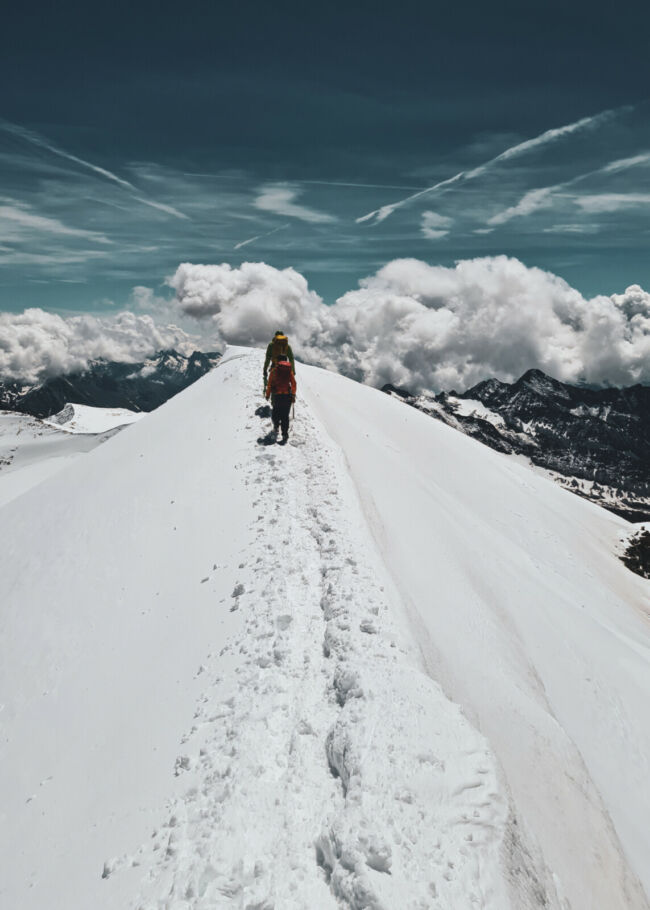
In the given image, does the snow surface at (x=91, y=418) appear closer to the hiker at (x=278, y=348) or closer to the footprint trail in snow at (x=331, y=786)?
the hiker at (x=278, y=348)

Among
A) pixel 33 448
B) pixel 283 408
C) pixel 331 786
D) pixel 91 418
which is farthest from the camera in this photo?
pixel 91 418

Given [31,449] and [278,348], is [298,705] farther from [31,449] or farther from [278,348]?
[31,449]

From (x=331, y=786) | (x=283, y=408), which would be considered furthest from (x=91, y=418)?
(x=331, y=786)

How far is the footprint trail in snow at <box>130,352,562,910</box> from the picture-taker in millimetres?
4703

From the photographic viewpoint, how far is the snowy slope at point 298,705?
16.8 ft

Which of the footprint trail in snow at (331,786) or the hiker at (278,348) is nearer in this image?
the footprint trail in snow at (331,786)

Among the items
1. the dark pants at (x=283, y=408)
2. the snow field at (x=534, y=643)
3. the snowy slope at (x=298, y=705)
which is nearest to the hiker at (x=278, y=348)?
the dark pants at (x=283, y=408)

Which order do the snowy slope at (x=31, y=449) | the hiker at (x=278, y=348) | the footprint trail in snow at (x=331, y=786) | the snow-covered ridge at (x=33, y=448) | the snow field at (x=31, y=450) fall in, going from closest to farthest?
the footprint trail in snow at (x=331, y=786)
the hiker at (x=278, y=348)
the snow field at (x=31, y=450)
the snowy slope at (x=31, y=449)
the snow-covered ridge at (x=33, y=448)

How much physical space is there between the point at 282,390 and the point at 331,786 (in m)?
13.1

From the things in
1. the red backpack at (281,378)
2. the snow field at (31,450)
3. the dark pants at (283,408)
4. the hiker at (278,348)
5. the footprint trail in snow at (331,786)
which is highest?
the hiker at (278,348)

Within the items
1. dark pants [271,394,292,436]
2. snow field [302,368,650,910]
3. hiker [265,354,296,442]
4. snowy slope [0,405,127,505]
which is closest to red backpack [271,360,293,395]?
hiker [265,354,296,442]

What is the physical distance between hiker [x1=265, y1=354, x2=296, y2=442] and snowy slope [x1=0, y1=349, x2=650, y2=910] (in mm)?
1216

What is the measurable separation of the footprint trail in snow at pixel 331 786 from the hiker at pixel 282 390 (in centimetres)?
876

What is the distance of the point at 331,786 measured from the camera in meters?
5.81
